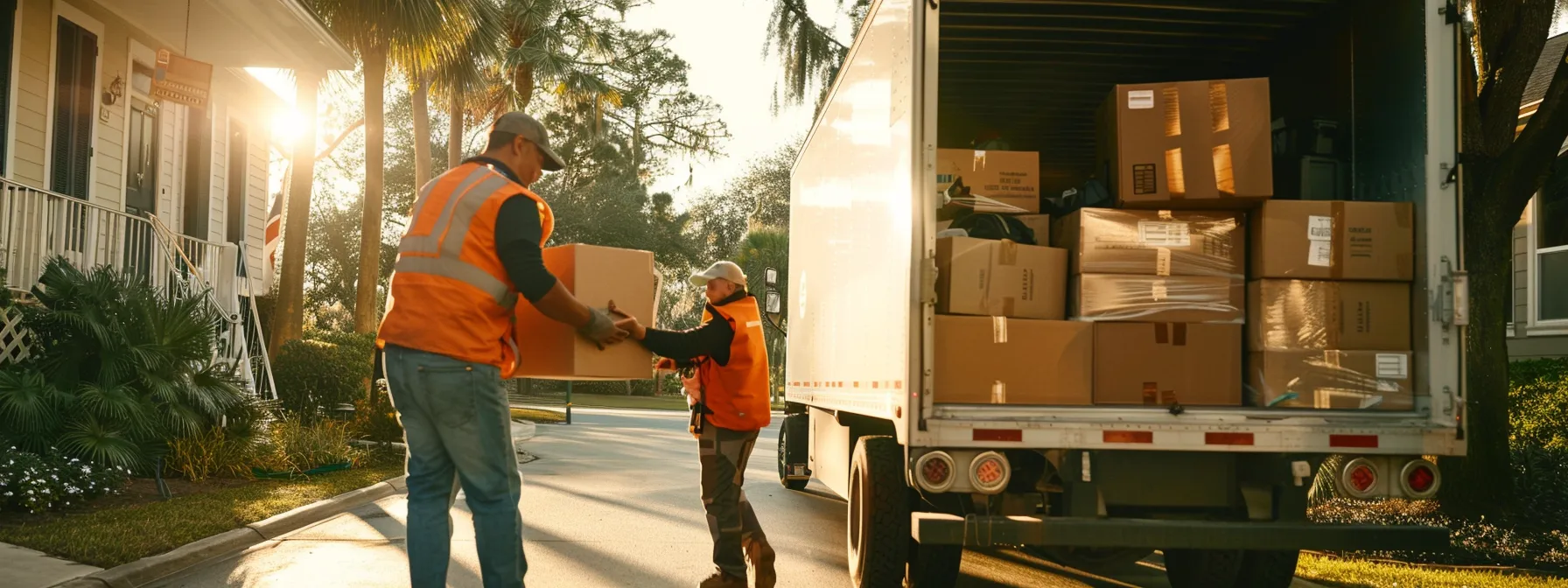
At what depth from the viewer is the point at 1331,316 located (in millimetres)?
5988

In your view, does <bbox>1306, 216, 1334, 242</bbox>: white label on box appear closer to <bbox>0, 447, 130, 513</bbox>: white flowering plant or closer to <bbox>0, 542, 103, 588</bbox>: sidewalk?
<bbox>0, 542, 103, 588</bbox>: sidewalk

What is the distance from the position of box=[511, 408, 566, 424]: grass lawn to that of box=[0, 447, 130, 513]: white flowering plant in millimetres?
16034

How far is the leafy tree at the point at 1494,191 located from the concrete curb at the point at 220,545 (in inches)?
290

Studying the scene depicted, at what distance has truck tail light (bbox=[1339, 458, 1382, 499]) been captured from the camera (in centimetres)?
568

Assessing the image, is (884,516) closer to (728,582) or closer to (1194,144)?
(728,582)

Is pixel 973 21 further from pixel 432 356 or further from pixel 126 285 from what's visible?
pixel 126 285

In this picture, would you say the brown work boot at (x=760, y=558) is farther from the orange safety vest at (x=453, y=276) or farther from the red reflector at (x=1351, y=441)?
the red reflector at (x=1351, y=441)

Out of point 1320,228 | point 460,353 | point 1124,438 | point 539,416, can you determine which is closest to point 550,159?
point 460,353

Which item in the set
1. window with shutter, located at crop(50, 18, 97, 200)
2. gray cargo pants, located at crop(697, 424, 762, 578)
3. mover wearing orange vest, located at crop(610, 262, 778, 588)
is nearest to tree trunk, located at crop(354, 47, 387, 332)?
window with shutter, located at crop(50, 18, 97, 200)

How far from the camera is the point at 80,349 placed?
10.5 metres

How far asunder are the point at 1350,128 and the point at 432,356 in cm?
463

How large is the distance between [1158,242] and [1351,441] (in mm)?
1199

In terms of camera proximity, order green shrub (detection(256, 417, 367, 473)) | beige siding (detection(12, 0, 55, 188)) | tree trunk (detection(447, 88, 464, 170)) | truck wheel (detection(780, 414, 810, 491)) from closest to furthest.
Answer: truck wheel (detection(780, 414, 810, 491)) → green shrub (detection(256, 417, 367, 473)) → beige siding (detection(12, 0, 55, 188)) → tree trunk (detection(447, 88, 464, 170))

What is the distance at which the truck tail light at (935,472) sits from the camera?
5.51 meters
